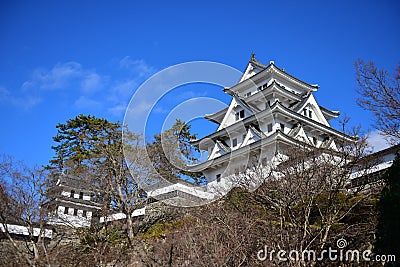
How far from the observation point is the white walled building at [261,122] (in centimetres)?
2261

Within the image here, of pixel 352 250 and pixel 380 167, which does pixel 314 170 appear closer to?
pixel 352 250

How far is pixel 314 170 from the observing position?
12.1 meters

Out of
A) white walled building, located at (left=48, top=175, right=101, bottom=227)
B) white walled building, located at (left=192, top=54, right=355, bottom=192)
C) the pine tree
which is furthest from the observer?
white walled building, located at (left=192, top=54, right=355, bottom=192)

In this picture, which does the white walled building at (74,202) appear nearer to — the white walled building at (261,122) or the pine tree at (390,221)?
the white walled building at (261,122)

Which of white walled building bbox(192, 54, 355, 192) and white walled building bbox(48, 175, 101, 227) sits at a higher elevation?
white walled building bbox(192, 54, 355, 192)

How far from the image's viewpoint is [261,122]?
24188mm

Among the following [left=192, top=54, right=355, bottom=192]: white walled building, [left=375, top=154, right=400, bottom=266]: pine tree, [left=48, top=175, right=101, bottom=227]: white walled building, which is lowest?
[left=375, top=154, right=400, bottom=266]: pine tree

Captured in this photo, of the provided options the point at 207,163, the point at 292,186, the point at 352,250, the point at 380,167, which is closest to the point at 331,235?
the point at 352,250

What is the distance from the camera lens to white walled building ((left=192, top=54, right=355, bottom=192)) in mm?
22609

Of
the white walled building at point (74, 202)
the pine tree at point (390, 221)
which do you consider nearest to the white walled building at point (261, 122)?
the white walled building at point (74, 202)

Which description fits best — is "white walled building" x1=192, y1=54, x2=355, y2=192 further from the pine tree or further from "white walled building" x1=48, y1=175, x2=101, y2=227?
the pine tree

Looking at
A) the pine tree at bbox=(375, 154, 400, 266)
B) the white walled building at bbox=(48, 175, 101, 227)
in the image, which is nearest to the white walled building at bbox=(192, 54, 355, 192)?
the white walled building at bbox=(48, 175, 101, 227)

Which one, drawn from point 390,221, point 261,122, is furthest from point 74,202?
point 390,221

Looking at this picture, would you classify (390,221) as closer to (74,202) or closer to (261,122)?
(74,202)
